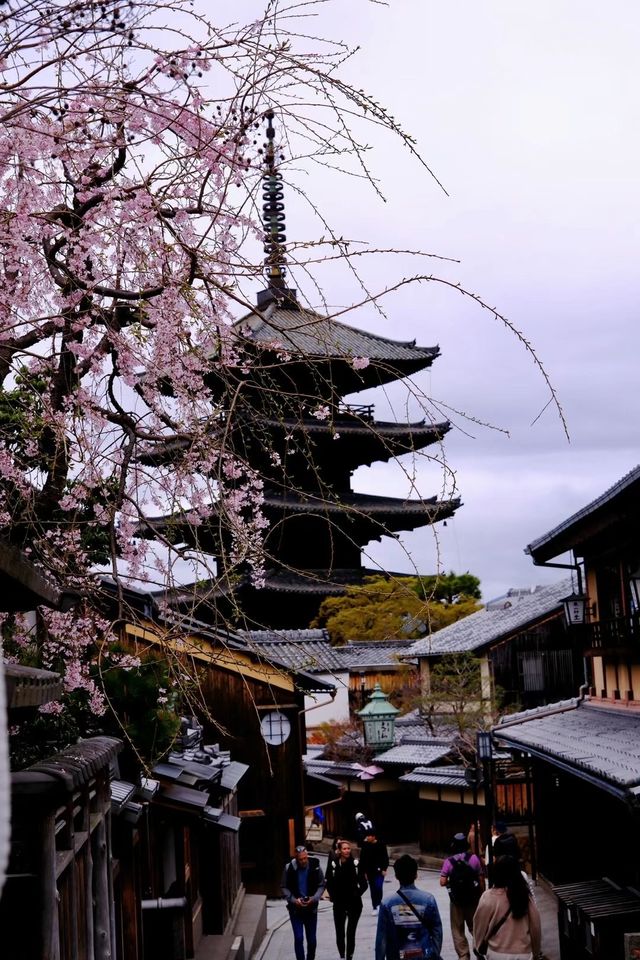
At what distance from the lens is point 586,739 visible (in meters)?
12.4

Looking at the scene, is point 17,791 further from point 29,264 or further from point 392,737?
point 392,737

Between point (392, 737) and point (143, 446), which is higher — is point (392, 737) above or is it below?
below

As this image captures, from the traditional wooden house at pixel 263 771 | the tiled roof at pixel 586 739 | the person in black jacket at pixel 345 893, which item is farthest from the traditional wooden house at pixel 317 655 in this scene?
the person in black jacket at pixel 345 893

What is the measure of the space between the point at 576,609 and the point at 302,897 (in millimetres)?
5326

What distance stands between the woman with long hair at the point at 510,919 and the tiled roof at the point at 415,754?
2104cm

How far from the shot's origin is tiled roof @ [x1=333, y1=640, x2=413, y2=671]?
111ft

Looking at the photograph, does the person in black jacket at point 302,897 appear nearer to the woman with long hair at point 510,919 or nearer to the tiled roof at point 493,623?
the woman with long hair at point 510,919

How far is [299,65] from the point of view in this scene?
443 centimetres

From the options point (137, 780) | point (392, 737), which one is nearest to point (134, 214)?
point (137, 780)

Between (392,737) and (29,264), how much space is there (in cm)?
2749

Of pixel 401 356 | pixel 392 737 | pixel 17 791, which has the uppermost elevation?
pixel 401 356

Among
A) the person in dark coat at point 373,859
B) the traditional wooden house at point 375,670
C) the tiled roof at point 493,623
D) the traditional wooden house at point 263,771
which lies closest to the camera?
the person in dark coat at point 373,859

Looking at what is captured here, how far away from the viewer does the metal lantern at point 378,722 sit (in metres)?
31.3

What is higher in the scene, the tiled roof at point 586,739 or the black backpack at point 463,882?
the tiled roof at point 586,739
